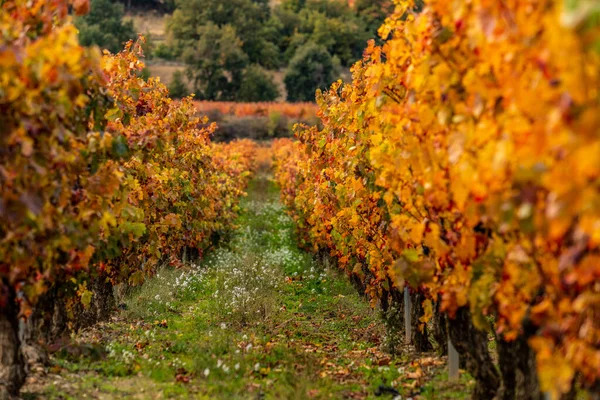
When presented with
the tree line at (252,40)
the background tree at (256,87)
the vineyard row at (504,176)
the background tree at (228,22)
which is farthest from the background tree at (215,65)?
the vineyard row at (504,176)

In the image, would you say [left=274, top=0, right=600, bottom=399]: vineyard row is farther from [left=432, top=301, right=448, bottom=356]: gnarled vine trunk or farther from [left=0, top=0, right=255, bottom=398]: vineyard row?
[left=0, top=0, right=255, bottom=398]: vineyard row

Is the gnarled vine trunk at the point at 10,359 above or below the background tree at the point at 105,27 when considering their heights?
below

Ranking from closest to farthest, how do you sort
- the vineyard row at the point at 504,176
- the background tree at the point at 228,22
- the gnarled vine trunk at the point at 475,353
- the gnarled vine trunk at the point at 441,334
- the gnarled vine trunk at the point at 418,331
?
the vineyard row at the point at 504,176 → the gnarled vine trunk at the point at 475,353 → the gnarled vine trunk at the point at 441,334 → the gnarled vine trunk at the point at 418,331 → the background tree at the point at 228,22

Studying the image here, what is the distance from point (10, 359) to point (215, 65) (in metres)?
60.4

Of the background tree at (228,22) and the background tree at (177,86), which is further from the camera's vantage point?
the background tree at (228,22)

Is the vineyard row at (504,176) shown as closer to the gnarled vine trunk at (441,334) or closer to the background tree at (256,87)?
the gnarled vine trunk at (441,334)

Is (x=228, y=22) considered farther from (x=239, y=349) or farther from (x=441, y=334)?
(x=441, y=334)

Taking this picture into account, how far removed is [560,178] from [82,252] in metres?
4.08

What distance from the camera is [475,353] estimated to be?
5773mm

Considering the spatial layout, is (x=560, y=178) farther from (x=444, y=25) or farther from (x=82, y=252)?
(x=82, y=252)

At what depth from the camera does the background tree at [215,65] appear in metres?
64.1

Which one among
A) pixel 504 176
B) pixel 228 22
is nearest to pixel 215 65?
pixel 228 22

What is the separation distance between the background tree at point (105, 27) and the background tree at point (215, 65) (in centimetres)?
728

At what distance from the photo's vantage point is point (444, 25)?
4.95 meters
